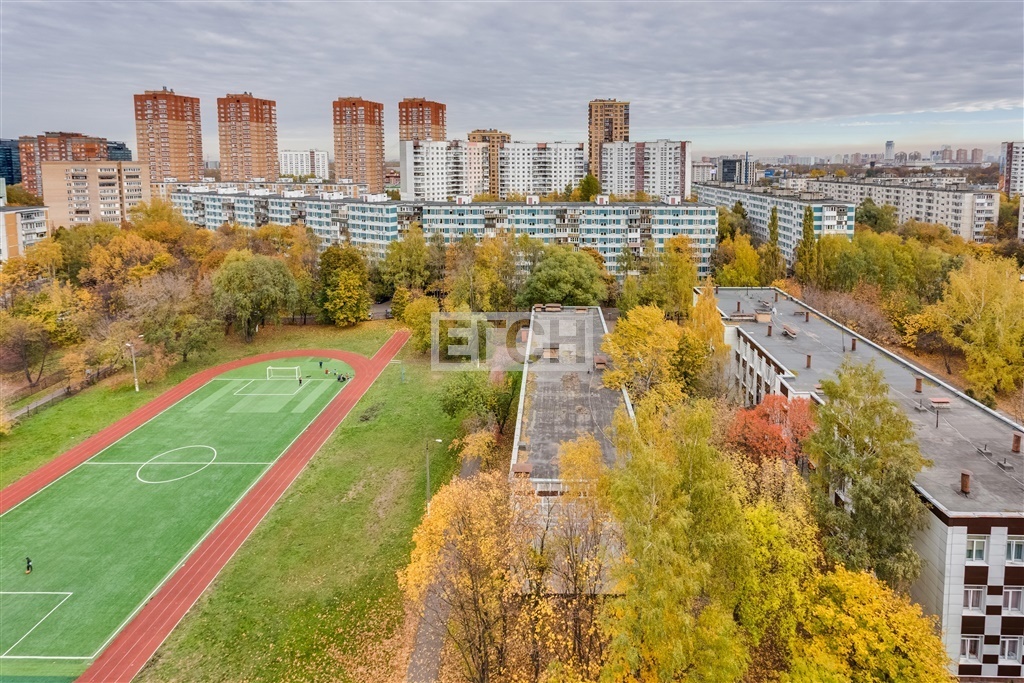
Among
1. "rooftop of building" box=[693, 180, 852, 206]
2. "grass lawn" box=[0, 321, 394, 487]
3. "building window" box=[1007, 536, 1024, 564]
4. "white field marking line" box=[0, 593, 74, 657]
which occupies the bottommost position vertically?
"white field marking line" box=[0, 593, 74, 657]

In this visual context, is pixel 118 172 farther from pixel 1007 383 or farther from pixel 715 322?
pixel 1007 383

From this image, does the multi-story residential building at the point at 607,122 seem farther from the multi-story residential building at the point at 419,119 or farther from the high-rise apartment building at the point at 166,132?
the high-rise apartment building at the point at 166,132

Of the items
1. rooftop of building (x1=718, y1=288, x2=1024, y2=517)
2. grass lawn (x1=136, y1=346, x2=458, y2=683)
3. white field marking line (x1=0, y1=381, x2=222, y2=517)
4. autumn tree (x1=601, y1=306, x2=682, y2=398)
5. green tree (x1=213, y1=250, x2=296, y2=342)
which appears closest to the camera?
rooftop of building (x1=718, y1=288, x2=1024, y2=517)

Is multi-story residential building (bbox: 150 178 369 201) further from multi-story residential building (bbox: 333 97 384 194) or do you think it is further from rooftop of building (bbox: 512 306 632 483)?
rooftop of building (bbox: 512 306 632 483)

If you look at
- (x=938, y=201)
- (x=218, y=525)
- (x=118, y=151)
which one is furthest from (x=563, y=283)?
(x=118, y=151)

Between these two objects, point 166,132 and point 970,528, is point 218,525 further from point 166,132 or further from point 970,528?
point 166,132

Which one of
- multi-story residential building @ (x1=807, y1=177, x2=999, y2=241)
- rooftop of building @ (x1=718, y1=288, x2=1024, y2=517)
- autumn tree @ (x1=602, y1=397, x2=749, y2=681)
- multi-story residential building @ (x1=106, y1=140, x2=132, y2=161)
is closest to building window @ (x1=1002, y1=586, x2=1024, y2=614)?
rooftop of building @ (x1=718, y1=288, x2=1024, y2=517)

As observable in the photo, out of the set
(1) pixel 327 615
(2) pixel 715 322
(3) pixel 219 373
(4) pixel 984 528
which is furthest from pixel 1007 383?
(3) pixel 219 373
